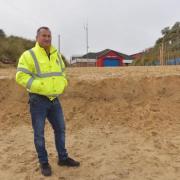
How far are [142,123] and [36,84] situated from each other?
3.10m

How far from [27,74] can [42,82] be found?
0.70ft

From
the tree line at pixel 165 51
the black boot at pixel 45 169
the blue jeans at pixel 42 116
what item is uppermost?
the tree line at pixel 165 51

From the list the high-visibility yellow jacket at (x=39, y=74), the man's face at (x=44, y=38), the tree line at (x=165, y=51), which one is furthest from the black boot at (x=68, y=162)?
the tree line at (x=165, y=51)

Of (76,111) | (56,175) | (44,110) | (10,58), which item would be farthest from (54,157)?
(10,58)

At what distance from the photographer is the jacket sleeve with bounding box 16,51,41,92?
5.03 meters

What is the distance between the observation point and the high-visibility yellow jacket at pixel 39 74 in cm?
505

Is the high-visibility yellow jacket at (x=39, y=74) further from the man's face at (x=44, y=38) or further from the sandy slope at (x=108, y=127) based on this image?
the sandy slope at (x=108, y=127)

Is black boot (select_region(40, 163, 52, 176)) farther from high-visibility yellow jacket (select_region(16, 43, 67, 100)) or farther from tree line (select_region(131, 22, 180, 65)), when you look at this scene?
tree line (select_region(131, 22, 180, 65))

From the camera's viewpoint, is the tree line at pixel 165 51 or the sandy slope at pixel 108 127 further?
the tree line at pixel 165 51

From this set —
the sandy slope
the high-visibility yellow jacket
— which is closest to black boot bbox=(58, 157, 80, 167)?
the sandy slope

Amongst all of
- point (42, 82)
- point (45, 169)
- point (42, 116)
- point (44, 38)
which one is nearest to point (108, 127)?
point (45, 169)

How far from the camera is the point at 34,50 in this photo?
Answer: 5195mm

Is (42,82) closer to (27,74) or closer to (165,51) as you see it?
(27,74)

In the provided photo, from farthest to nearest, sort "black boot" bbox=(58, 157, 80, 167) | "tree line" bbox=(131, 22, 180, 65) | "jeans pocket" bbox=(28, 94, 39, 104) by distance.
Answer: "tree line" bbox=(131, 22, 180, 65) → "black boot" bbox=(58, 157, 80, 167) → "jeans pocket" bbox=(28, 94, 39, 104)
